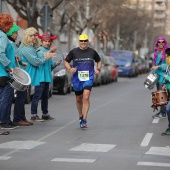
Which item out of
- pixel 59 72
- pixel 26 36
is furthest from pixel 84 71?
pixel 59 72

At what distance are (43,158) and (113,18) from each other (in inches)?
2688

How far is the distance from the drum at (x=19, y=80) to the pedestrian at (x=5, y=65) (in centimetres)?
12

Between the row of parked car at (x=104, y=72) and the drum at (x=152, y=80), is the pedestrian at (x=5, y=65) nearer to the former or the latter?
the drum at (x=152, y=80)

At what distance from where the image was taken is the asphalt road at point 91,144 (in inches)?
349

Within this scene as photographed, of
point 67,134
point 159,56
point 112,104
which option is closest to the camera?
point 67,134

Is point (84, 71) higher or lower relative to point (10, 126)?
higher

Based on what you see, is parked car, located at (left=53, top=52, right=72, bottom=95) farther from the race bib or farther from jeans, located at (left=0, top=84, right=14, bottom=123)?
jeans, located at (left=0, top=84, right=14, bottom=123)

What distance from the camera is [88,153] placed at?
986cm

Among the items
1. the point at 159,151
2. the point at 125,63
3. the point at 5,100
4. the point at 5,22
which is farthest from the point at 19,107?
the point at 125,63

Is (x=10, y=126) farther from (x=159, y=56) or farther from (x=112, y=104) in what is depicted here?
(x=112, y=104)

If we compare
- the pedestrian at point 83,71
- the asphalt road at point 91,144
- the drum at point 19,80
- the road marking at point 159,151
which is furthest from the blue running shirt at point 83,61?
the road marking at point 159,151

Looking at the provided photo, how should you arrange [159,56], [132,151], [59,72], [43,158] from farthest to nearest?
1. [59,72]
2. [159,56]
3. [132,151]
4. [43,158]

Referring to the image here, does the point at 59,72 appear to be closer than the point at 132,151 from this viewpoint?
No

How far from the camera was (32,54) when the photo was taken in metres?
14.6
